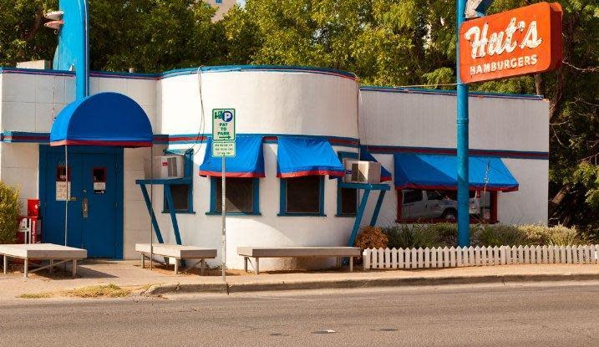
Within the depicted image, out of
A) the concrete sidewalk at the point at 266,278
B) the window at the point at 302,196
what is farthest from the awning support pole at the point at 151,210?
the window at the point at 302,196

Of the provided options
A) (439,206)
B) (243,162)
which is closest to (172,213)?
(243,162)

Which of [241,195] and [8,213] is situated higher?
[241,195]

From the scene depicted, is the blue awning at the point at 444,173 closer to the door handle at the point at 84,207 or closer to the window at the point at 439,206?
the window at the point at 439,206

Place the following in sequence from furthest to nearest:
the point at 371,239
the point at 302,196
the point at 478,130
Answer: the point at 478,130
the point at 371,239
the point at 302,196

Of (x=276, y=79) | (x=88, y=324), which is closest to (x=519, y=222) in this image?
(x=276, y=79)

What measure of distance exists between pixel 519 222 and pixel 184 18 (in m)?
19.4

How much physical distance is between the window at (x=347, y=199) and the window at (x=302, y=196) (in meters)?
0.61

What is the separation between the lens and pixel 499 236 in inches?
1006

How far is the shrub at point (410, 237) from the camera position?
24344 mm

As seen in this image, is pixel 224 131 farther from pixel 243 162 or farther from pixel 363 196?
pixel 363 196

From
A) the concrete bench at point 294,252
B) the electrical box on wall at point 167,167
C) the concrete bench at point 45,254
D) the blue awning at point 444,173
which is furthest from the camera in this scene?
the blue awning at point 444,173

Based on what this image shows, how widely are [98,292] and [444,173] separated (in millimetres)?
11254

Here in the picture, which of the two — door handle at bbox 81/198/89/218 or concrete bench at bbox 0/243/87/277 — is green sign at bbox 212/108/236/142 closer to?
concrete bench at bbox 0/243/87/277

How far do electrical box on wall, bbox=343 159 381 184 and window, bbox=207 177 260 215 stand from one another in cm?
217
